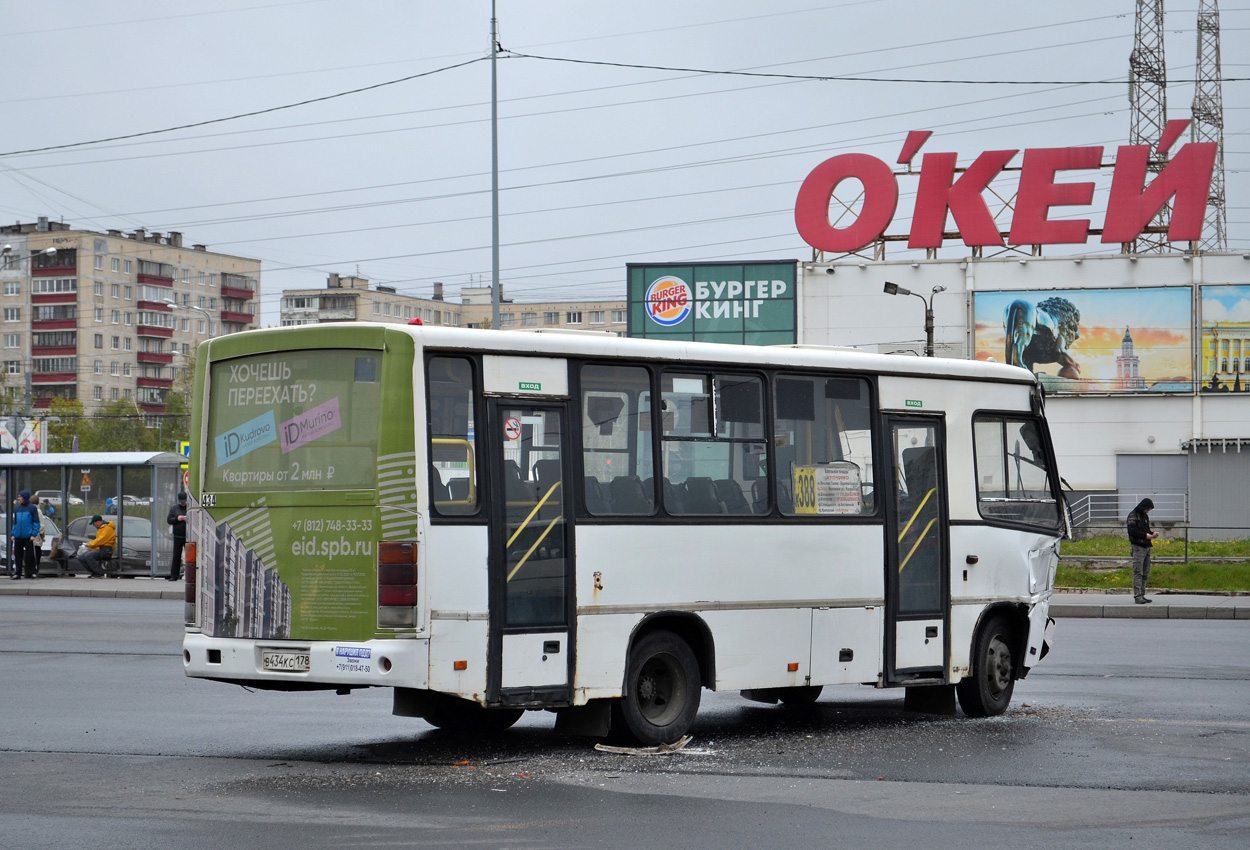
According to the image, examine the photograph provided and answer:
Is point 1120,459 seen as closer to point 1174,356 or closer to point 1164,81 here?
point 1174,356

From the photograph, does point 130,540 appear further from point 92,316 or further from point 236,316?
point 236,316

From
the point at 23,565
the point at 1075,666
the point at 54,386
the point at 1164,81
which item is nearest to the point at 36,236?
the point at 54,386

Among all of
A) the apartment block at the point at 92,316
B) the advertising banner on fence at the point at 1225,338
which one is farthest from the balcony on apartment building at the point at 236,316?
the advertising banner on fence at the point at 1225,338

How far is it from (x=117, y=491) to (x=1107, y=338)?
38.8m

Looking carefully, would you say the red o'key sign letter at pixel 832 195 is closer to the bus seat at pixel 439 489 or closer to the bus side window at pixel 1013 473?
the bus side window at pixel 1013 473

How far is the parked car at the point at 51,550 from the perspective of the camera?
33.1 m

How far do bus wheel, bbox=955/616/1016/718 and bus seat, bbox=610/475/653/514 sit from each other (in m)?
3.48

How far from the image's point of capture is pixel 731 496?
431 inches

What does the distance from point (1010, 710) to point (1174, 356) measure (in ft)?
159

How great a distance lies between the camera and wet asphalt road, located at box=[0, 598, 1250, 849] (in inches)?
301

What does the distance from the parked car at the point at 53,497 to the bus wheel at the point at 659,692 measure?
24.7m

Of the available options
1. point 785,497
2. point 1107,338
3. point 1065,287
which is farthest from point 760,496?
point 1107,338

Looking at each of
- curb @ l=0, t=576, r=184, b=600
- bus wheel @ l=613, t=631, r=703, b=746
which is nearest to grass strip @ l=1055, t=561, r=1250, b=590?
→ curb @ l=0, t=576, r=184, b=600

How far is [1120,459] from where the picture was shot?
5853 centimetres
